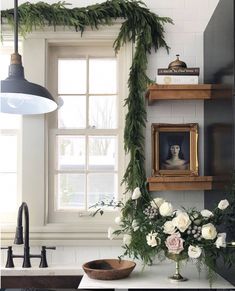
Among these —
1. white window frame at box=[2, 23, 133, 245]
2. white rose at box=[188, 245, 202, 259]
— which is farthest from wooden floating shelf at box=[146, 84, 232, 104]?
white rose at box=[188, 245, 202, 259]

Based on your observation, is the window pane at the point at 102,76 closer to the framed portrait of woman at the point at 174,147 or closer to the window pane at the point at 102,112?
the window pane at the point at 102,112

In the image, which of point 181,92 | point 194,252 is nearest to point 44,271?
point 194,252

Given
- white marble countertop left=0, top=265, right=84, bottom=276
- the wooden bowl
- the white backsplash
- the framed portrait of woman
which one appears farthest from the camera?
the framed portrait of woman

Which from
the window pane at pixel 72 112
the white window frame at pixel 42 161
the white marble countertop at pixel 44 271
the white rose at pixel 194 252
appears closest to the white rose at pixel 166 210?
the white rose at pixel 194 252

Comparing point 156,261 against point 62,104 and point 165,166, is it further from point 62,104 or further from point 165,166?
point 62,104

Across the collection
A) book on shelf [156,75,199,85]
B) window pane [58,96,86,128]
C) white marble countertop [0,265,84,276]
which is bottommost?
white marble countertop [0,265,84,276]

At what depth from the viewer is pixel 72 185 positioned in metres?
3.52

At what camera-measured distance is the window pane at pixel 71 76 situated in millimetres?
3561

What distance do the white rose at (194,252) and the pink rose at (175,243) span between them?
5 cm

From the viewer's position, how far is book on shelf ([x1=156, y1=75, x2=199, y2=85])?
315cm

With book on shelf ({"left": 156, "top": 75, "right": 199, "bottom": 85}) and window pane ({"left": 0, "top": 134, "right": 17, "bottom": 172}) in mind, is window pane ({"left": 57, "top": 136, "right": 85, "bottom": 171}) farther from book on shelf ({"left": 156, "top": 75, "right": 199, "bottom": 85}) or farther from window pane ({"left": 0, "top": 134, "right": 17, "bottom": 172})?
book on shelf ({"left": 156, "top": 75, "right": 199, "bottom": 85})

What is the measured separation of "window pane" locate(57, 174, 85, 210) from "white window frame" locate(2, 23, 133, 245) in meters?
0.14

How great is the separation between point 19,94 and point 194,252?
131 cm

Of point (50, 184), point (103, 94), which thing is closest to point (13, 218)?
point (50, 184)
